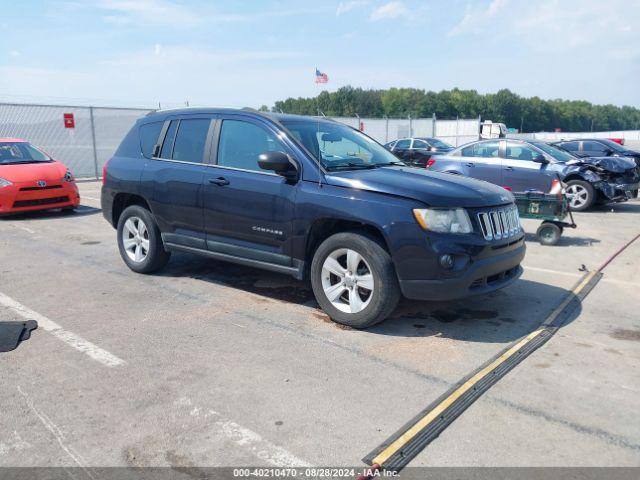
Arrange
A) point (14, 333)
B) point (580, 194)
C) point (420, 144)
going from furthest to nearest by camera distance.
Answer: point (420, 144) < point (580, 194) < point (14, 333)

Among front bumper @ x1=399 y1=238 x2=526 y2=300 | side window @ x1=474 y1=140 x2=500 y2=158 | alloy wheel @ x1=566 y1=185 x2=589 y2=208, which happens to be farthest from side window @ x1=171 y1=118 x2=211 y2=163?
alloy wheel @ x1=566 y1=185 x2=589 y2=208

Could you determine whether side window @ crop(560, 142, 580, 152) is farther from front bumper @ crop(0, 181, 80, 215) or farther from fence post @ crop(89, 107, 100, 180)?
fence post @ crop(89, 107, 100, 180)

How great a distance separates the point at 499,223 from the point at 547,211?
412cm

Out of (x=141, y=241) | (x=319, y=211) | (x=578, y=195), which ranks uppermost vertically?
(x=319, y=211)

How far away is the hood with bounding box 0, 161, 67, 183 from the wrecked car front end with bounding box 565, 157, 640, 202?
10.8 metres

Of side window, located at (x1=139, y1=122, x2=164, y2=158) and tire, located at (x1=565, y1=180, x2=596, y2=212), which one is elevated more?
side window, located at (x1=139, y1=122, x2=164, y2=158)

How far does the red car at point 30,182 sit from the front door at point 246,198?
643 cm

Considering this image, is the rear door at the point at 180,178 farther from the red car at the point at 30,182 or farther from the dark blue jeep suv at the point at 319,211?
the red car at the point at 30,182

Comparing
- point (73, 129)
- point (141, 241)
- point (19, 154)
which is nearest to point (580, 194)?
point (141, 241)

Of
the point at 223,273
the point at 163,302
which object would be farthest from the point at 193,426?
the point at 223,273

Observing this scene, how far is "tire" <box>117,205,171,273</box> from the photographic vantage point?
6125 millimetres

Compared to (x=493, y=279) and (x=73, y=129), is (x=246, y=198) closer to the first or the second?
(x=493, y=279)

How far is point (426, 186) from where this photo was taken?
176 inches

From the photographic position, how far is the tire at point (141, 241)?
6.12 metres
